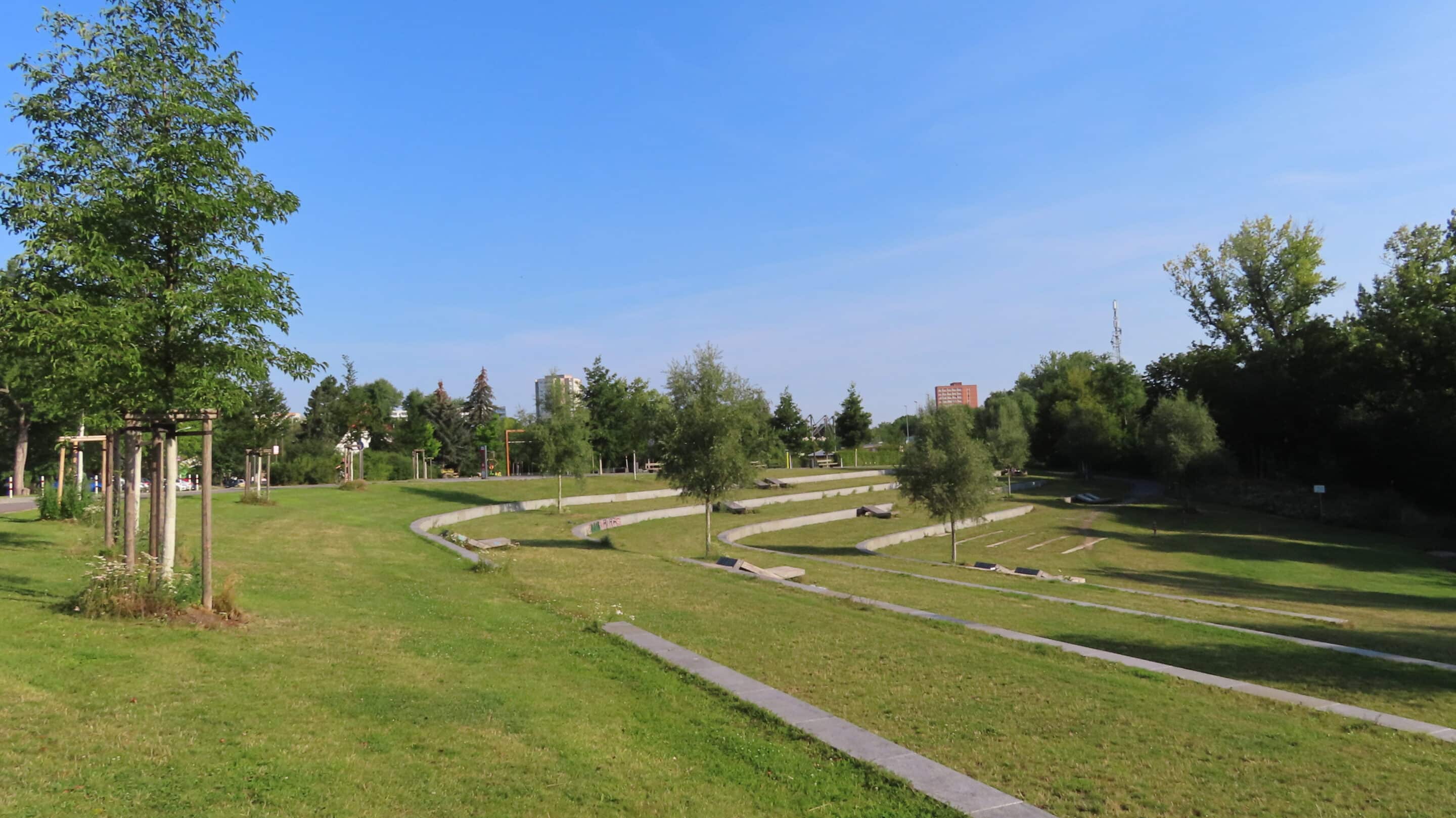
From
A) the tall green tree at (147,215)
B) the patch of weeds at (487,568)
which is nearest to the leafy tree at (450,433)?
the patch of weeds at (487,568)

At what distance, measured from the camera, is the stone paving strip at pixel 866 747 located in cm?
523

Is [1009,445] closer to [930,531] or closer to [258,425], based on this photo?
[930,531]

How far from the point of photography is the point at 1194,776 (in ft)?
21.0

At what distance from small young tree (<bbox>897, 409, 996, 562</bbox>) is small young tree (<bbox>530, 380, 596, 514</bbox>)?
50.5 ft

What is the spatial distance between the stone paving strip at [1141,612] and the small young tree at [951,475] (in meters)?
3.51

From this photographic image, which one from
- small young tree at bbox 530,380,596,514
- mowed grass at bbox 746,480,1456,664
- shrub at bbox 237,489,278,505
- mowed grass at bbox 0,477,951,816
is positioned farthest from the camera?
small young tree at bbox 530,380,596,514

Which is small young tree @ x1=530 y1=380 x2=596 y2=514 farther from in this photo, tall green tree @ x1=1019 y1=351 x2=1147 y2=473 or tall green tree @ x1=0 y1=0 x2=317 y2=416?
tall green tree @ x1=1019 y1=351 x2=1147 y2=473

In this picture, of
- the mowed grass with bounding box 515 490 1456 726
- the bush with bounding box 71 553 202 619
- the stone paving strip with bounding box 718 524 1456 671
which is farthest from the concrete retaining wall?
the bush with bounding box 71 553 202 619

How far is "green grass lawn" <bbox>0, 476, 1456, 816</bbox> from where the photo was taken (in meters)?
5.18

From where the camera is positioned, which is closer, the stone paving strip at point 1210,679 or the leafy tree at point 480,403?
the stone paving strip at point 1210,679

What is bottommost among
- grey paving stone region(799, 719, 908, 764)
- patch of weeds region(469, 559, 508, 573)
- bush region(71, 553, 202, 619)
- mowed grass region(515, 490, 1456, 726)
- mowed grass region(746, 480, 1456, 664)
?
mowed grass region(746, 480, 1456, 664)

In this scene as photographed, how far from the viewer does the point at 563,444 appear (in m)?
39.2

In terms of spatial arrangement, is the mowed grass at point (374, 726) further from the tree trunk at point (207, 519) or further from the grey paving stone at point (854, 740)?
the tree trunk at point (207, 519)

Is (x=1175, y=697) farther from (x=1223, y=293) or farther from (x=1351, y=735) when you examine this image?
(x=1223, y=293)
